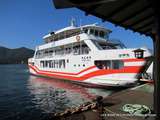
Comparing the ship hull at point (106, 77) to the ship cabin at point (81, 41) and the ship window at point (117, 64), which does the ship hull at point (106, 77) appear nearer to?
the ship window at point (117, 64)

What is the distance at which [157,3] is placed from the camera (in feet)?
12.9

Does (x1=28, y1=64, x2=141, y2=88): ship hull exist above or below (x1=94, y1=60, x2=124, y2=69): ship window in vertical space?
below

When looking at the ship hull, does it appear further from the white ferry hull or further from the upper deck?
the upper deck

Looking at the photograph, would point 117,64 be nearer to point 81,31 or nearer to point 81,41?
point 81,41

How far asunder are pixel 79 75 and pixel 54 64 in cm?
764

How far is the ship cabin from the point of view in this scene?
76.9 ft

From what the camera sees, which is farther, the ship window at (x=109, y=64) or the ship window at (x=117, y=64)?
the ship window at (x=109, y=64)

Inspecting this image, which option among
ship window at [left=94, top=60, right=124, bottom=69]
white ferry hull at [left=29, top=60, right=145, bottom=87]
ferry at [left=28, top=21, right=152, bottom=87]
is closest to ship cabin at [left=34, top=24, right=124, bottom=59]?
ferry at [left=28, top=21, right=152, bottom=87]

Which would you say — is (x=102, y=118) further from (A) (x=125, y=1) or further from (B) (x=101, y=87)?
(B) (x=101, y=87)

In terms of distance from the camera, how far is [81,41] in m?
24.6

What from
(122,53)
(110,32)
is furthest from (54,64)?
(122,53)

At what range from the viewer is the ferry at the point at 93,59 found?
18.9 meters

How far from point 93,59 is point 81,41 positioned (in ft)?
12.7

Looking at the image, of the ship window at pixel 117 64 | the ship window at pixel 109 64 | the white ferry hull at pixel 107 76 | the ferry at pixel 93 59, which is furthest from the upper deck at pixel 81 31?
the ship window at pixel 117 64
